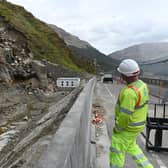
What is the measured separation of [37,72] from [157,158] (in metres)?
27.3

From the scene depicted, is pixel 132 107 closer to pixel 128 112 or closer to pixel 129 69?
pixel 128 112

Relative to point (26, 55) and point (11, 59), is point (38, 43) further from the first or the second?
point (11, 59)

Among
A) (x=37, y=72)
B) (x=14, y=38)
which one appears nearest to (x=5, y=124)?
(x=37, y=72)

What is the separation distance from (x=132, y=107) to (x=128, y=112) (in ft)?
0.30

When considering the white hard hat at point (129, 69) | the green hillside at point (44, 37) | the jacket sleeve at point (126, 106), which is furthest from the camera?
the green hillside at point (44, 37)

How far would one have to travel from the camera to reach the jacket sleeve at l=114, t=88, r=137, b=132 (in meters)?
5.04

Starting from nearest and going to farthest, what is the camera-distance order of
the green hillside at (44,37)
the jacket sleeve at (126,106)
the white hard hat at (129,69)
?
the jacket sleeve at (126,106) < the white hard hat at (129,69) < the green hillside at (44,37)

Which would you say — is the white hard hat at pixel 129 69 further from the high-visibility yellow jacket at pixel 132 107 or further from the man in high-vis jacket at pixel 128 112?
the high-visibility yellow jacket at pixel 132 107

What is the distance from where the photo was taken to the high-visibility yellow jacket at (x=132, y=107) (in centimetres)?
505

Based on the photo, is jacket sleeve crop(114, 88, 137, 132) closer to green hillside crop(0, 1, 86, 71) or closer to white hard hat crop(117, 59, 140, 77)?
white hard hat crop(117, 59, 140, 77)

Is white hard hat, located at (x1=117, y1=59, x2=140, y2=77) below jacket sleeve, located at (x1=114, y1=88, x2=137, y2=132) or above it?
above

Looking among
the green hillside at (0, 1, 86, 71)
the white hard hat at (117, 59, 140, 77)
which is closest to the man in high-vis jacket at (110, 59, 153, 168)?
the white hard hat at (117, 59, 140, 77)

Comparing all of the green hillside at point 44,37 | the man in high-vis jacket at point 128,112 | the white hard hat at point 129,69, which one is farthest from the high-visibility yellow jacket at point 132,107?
the green hillside at point 44,37

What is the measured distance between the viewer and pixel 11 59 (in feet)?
113
